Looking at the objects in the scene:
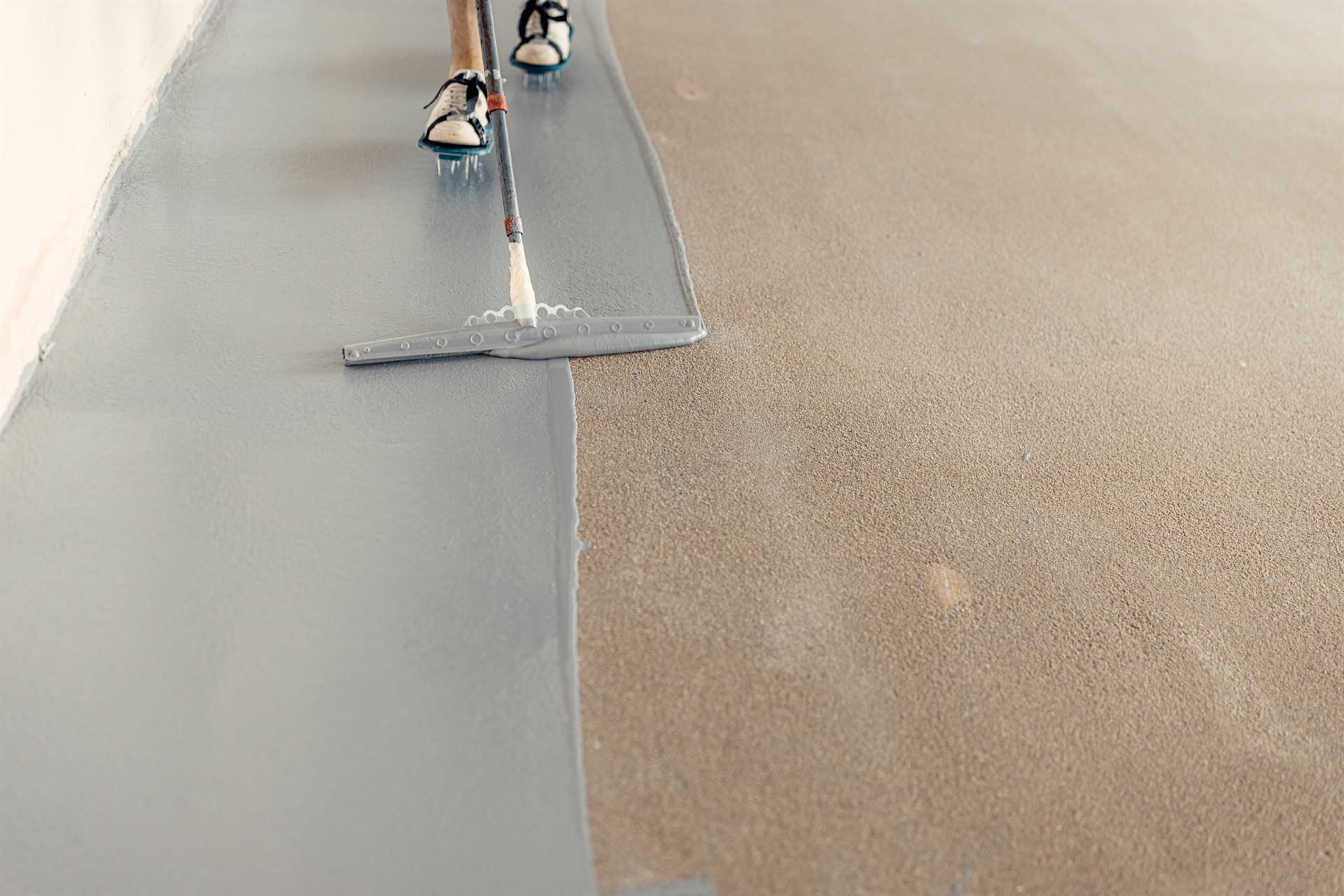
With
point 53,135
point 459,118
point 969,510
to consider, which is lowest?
point 969,510

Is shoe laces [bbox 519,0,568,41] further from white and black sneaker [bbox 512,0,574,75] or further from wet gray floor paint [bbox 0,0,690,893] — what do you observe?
wet gray floor paint [bbox 0,0,690,893]

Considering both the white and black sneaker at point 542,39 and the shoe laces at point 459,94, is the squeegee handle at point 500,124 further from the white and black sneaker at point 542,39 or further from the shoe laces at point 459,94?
the white and black sneaker at point 542,39

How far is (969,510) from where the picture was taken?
56.4 inches

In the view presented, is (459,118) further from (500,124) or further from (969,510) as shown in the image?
(969,510)

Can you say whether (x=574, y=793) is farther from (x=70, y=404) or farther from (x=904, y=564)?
(x=70, y=404)

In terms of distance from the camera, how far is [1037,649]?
125 cm

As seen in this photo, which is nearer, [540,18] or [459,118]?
[459,118]

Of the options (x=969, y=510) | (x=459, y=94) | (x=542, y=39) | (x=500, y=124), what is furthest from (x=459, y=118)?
(x=969, y=510)

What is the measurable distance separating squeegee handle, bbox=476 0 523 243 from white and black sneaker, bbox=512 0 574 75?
312 millimetres

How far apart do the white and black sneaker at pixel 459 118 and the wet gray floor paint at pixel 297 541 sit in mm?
72

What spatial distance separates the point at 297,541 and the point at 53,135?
84 centimetres

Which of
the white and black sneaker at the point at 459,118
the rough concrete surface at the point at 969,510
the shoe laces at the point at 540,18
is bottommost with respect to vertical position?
the rough concrete surface at the point at 969,510

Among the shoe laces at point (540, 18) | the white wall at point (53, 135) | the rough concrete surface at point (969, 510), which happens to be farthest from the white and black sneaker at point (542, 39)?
the white wall at point (53, 135)

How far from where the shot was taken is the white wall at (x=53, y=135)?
4.61ft
